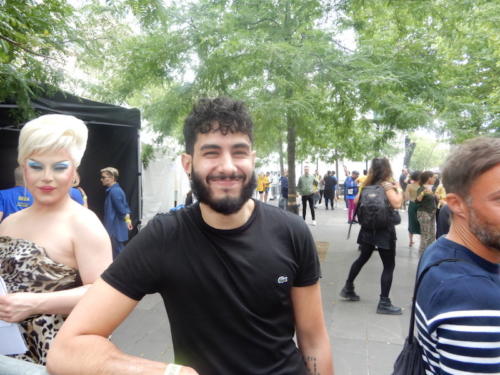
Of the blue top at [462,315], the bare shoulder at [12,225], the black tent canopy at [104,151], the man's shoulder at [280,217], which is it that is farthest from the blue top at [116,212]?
the blue top at [462,315]

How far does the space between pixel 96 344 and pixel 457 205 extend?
1305mm

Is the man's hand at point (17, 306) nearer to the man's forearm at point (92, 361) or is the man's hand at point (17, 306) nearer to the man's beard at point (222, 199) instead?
the man's forearm at point (92, 361)

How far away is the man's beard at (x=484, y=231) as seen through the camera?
1276 millimetres

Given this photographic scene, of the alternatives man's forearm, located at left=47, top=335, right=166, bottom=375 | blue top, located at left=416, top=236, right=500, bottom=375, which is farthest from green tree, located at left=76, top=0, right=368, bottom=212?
A: man's forearm, located at left=47, top=335, right=166, bottom=375

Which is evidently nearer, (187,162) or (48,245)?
(187,162)

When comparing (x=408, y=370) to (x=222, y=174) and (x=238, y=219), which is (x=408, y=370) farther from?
(x=222, y=174)

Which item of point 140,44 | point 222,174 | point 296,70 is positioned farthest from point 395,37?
point 222,174

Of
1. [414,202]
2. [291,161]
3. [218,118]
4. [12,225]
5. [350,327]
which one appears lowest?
[350,327]

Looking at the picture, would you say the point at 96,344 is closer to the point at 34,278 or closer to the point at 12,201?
the point at 34,278

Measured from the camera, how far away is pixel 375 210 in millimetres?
4602

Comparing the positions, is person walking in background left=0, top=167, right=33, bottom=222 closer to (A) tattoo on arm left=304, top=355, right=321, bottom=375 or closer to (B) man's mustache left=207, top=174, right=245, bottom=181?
(B) man's mustache left=207, top=174, right=245, bottom=181

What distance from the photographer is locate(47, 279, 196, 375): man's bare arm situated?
1.07m

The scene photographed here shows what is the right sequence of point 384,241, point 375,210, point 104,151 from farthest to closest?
point 104,151 < point 375,210 < point 384,241

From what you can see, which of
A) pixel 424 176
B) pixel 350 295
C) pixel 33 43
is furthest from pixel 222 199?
pixel 424 176
